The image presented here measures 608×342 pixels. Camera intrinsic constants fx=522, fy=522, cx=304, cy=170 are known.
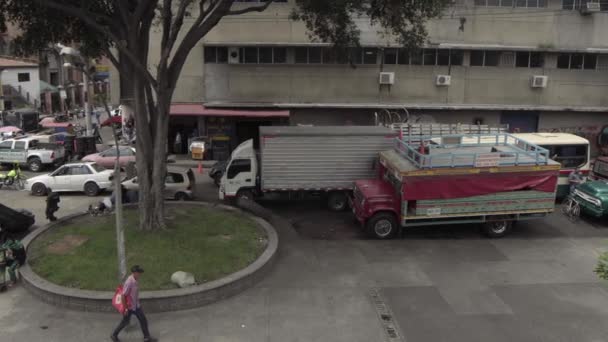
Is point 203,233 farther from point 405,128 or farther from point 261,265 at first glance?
point 405,128

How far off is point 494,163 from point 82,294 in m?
11.7

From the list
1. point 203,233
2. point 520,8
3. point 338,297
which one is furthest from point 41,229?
point 520,8

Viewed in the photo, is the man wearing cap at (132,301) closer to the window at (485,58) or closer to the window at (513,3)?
the window at (485,58)

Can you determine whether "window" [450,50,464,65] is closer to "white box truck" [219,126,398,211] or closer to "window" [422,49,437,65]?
"window" [422,49,437,65]

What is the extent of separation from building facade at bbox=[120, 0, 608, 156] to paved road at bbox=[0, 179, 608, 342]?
529 inches

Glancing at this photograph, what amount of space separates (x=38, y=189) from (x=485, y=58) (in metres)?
23.3

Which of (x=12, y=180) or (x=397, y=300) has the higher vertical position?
(x=12, y=180)

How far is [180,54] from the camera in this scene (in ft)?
48.3

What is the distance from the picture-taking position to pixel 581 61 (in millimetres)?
29484

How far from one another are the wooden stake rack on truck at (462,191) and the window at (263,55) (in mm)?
13692

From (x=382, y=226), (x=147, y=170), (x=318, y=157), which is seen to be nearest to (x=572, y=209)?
(x=382, y=226)

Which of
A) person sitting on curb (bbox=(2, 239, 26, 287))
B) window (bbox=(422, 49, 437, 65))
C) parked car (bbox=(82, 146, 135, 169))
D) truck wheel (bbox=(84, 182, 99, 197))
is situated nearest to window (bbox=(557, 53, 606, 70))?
window (bbox=(422, 49, 437, 65))

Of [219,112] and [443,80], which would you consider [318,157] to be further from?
[443,80]

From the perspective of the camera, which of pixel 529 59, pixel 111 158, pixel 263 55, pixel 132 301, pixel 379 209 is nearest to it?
pixel 132 301
